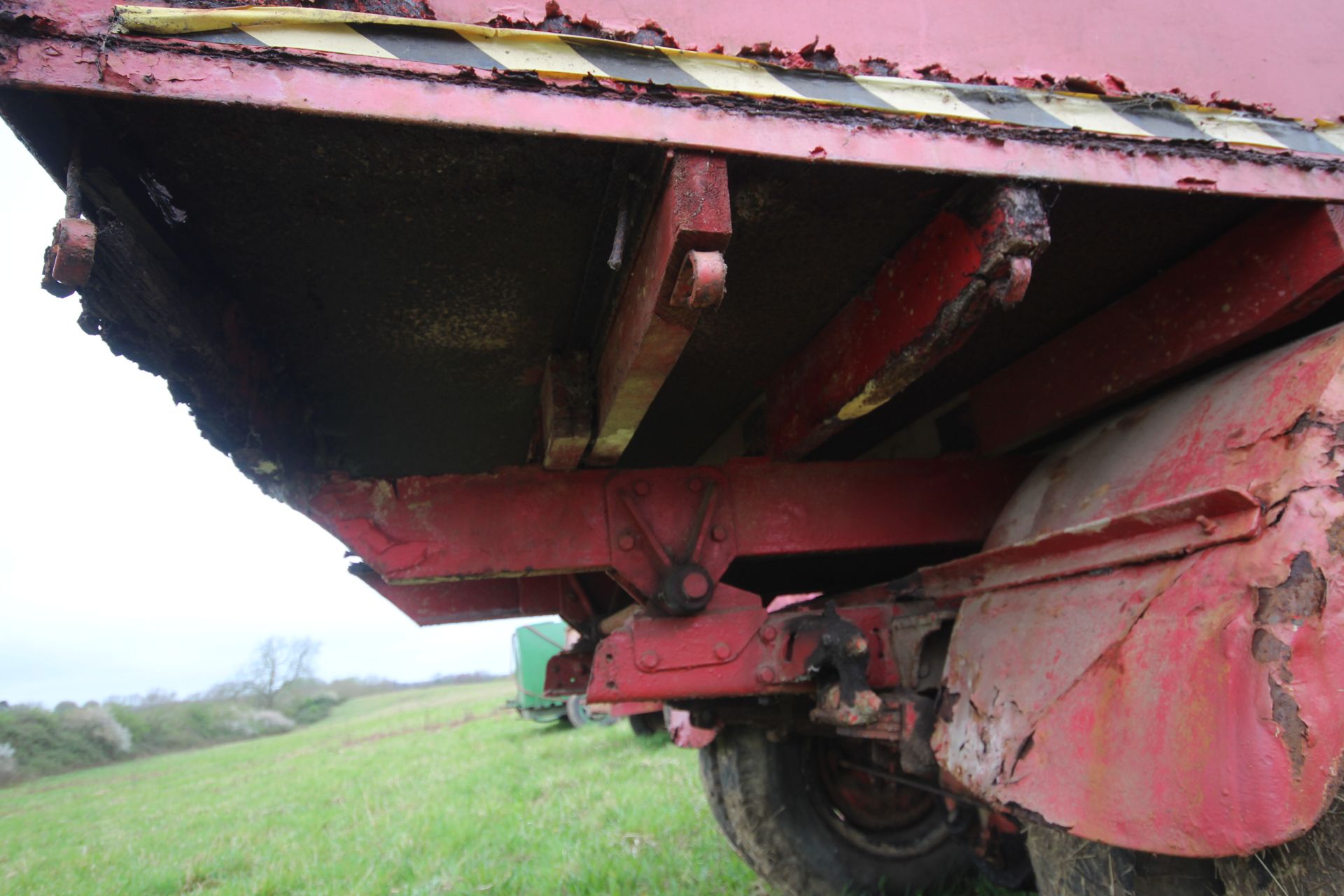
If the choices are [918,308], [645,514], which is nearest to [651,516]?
[645,514]

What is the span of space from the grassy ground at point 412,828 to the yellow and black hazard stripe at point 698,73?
292 centimetres

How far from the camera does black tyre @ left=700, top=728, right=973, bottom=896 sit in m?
2.69

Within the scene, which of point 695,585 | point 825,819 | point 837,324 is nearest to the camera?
point 837,324

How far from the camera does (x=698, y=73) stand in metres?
1.23

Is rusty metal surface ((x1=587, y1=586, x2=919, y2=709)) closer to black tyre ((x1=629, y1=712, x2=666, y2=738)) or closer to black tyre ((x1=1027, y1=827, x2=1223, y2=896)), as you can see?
black tyre ((x1=1027, y1=827, x2=1223, y2=896))

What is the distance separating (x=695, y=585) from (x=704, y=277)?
972 mm

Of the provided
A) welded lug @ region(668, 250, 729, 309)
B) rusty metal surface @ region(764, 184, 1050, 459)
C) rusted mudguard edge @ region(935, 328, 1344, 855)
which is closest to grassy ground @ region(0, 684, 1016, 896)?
rusted mudguard edge @ region(935, 328, 1344, 855)

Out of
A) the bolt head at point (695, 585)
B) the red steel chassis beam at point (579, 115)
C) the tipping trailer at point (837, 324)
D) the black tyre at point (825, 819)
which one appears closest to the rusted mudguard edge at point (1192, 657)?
the tipping trailer at point (837, 324)

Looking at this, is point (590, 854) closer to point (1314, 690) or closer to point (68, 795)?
point (1314, 690)

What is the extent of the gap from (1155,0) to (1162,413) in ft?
2.86

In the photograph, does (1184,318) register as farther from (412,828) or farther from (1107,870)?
(412,828)

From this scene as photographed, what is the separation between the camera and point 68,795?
533 inches

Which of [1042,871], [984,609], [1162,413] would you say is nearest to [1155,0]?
[1162,413]

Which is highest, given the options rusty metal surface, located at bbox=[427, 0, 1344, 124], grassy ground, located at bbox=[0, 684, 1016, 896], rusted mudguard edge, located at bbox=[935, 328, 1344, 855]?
rusty metal surface, located at bbox=[427, 0, 1344, 124]
